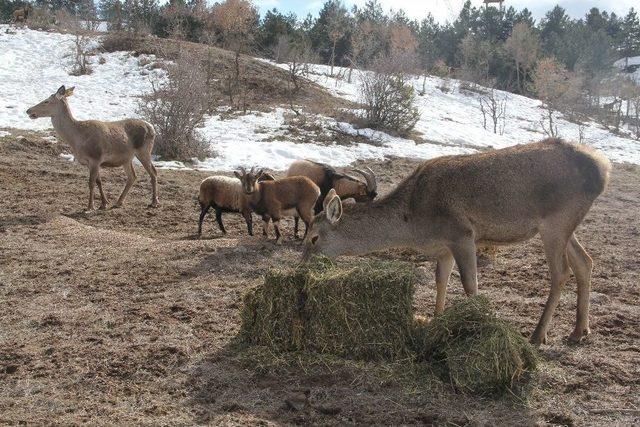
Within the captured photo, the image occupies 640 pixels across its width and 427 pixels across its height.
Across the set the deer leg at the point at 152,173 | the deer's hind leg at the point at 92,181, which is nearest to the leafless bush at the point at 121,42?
the deer leg at the point at 152,173

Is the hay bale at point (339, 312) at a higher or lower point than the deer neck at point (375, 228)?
lower

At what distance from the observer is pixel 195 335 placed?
6555 millimetres

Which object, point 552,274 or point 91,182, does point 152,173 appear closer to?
point 91,182

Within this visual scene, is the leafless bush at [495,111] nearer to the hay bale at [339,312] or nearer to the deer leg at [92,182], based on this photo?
the deer leg at [92,182]

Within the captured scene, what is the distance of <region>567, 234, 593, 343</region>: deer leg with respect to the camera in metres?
6.77

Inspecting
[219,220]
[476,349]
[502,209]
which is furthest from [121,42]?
[476,349]

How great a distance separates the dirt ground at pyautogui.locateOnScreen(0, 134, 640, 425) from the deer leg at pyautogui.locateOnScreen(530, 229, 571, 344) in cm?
20

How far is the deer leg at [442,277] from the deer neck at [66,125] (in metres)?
9.40

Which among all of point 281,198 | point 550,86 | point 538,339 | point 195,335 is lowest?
point 195,335

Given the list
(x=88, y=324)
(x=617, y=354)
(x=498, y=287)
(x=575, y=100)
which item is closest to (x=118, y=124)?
(x=88, y=324)

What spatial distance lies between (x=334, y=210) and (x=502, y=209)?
181 centimetres

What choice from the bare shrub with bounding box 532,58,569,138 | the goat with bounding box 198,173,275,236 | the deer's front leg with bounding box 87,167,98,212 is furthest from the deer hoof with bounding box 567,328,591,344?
the bare shrub with bounding box 532,58,569,138

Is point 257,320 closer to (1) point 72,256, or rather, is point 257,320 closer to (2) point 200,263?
(2) point 200,263

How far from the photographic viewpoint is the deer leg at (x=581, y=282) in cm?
677
